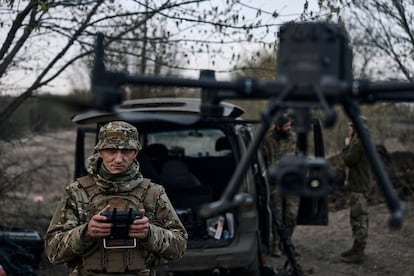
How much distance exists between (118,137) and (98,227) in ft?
1.70

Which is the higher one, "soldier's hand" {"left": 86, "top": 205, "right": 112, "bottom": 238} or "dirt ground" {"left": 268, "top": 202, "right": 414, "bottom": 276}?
"soldier's hand" {"left": 86, "top": 205, "right": 112, "bottom": 238}

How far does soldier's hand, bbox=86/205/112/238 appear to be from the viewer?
3398mm

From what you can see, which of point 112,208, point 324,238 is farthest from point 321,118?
point 324,238

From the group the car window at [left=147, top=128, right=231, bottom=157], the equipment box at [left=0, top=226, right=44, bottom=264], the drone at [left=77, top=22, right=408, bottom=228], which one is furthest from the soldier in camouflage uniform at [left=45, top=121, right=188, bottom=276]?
the equipment box at [left=0, top=226, right=44, bottom=264]

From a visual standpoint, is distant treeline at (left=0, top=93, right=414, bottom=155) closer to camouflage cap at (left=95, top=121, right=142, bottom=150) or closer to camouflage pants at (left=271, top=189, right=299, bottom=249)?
camouflage cap at (left=95, top=121, right=142, bottom=150)

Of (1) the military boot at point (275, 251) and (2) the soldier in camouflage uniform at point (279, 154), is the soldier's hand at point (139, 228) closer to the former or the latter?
(2) the soldier in camouflage uniform at point (279, 154)

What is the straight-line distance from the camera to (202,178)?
7.43 meters

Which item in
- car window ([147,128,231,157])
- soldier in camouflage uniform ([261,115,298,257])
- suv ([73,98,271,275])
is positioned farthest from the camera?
soldier in camouflage uniform ([261,115,298,257])

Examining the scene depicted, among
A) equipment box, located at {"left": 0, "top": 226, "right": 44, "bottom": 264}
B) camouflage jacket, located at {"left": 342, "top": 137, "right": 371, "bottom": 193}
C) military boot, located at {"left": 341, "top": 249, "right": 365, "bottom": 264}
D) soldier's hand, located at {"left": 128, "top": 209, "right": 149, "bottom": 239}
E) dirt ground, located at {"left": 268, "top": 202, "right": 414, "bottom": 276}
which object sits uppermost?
soldier's hand, located at {"left": 128, "top": 209, "right": 149, "bottom": 239}

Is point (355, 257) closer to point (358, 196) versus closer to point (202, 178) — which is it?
point (358, 196)

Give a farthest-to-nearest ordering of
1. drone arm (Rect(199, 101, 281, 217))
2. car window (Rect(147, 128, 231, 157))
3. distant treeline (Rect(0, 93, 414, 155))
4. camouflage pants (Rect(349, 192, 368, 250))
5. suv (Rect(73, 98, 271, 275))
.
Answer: camouflage pants (Rect(349, 192, 368, 250)) < car window (Rect(147, 128, 231, 157)) < suv (Rect(73, 98, 271, 275)) < distant treeline (Rect(0, 93, 414, 155)) < drone arm (Rect(199, 101, 281, 217))

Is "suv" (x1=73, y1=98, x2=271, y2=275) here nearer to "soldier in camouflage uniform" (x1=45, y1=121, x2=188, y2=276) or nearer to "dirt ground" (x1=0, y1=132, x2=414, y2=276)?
"dirt ground" (x1=0, y1=132, x2=414, y2=276)

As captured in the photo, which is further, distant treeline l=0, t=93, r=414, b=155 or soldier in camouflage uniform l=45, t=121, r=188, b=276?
soldier in camouflage uniform l=45, t=121, r=188, b=276

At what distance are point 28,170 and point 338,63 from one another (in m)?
7.71
